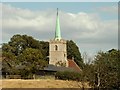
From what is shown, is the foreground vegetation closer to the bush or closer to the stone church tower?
the bush

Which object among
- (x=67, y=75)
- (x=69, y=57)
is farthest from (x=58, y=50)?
(x=67, y=75)

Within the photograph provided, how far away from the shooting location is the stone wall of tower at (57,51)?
100 metres

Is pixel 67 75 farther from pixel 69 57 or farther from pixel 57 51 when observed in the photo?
pixel 69 57

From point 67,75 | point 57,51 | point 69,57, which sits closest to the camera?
point 67,75

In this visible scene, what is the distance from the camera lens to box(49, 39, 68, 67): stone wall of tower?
330 ft

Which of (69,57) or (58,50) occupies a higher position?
(58,50)

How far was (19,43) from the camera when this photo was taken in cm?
9019

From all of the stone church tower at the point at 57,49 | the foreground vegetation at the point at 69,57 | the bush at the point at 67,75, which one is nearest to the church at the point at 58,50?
the stone church tower at the point at 57,49

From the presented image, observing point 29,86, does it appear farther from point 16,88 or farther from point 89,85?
point 89,85

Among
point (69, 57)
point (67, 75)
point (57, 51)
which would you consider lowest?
point (67, 75)

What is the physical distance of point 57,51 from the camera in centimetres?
10325

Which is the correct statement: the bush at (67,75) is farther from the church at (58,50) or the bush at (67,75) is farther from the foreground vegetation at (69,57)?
the church at (58,50)

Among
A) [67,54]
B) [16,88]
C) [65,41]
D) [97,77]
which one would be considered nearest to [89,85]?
[97,77]

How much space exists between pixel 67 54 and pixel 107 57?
7423cm
